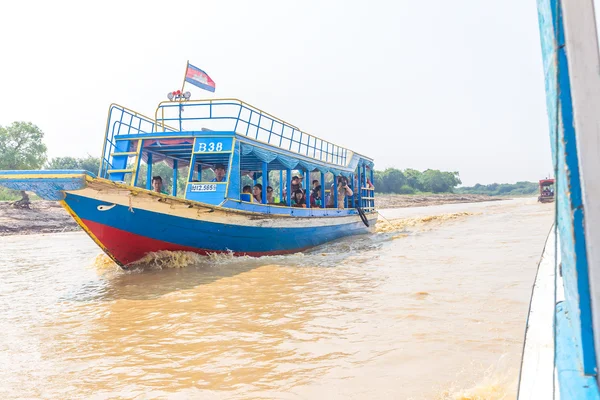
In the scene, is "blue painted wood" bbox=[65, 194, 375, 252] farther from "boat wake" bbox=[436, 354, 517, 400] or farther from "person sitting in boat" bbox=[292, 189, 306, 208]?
"boat wake" bbox=[436, 354, 517, 400]

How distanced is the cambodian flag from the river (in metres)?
4.89

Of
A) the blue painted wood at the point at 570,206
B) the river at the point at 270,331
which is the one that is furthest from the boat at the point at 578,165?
the river at the point at 270,331

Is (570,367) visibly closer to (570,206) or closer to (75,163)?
(570,206)

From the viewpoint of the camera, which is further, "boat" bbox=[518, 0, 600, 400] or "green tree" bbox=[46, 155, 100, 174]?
"green tree" bbox=[46, 155, 100, 174]

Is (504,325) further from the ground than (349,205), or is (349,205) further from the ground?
(349,205)

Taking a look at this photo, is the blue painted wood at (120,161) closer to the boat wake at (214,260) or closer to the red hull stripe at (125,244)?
the boat wake at (214,260)

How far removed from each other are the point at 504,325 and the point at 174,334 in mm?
2993

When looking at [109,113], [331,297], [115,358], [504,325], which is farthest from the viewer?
[109,113]

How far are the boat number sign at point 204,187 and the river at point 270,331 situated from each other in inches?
57.1

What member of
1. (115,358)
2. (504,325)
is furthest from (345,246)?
(115,358)

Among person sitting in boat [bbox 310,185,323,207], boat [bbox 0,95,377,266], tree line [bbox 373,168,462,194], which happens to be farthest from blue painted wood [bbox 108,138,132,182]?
tree line [bbox 373,168,462,194]

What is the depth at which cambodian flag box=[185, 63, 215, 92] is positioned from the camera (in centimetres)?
1022

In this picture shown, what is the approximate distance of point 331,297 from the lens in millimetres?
5102

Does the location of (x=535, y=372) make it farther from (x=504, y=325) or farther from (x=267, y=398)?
(x=504, y=325)
